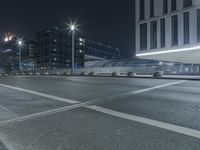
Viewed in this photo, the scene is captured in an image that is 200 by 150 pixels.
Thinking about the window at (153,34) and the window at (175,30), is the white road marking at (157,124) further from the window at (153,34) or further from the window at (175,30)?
the window at (153,34)

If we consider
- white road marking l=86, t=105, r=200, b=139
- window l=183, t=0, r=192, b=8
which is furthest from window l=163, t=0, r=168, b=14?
white road marking l=86, t=105, r=200, b=139

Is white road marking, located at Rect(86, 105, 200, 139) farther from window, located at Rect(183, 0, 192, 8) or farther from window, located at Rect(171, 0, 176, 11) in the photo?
window, located at Rect(171, 0, 176, 11)

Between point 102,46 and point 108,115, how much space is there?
136490mm

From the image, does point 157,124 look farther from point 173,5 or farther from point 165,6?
point 165,6

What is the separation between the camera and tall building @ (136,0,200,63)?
22969 millimetres

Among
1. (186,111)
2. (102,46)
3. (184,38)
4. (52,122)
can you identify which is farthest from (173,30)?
(102,46)

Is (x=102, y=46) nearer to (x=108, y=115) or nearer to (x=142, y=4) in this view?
(x=142, y=4)

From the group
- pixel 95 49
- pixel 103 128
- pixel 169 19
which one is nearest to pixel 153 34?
pixel 169 19

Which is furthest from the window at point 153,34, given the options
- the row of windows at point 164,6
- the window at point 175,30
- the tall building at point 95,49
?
the tall building at point 95,49

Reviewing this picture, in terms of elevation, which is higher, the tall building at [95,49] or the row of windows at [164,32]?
the tall building at [95,49]

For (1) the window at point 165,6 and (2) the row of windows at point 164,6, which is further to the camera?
(1) the window at point 165,6

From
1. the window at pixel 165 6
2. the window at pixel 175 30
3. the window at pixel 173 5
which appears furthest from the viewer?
the window at pixel 165 6

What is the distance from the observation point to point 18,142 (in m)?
3.46

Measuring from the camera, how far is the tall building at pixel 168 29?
904 inches
